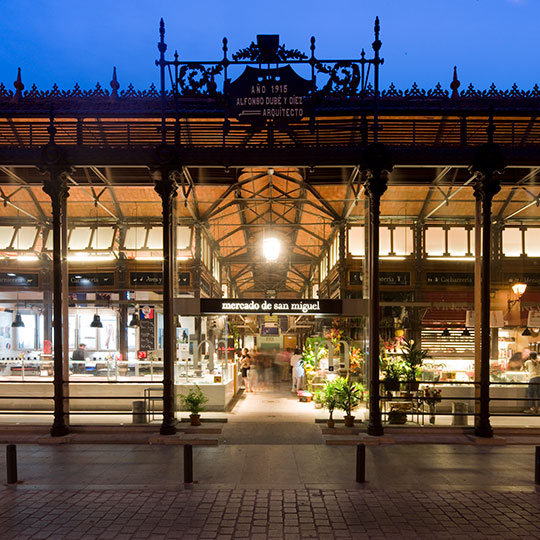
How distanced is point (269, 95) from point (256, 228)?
8.96 m

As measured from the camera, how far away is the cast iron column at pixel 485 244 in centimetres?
1150

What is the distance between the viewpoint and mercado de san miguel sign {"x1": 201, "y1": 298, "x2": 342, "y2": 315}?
12.6m

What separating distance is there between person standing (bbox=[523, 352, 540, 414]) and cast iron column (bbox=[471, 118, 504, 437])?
2.98 meters

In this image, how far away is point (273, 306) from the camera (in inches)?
497

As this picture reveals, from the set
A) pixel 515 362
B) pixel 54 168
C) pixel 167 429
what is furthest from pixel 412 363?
pixel 54 168

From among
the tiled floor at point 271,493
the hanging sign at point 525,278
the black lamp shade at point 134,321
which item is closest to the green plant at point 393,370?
the tiled floor at point 271,493

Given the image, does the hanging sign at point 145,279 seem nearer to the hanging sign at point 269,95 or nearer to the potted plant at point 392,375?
the hanging sign at point 269,95

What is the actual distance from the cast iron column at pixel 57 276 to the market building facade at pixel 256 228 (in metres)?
0.05

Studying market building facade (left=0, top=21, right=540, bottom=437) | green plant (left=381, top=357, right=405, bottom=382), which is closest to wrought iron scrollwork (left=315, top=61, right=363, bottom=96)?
market building facade (left=0, top=21, right=540, bottom=437)

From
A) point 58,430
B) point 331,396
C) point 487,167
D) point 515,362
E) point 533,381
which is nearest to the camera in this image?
point 58,430

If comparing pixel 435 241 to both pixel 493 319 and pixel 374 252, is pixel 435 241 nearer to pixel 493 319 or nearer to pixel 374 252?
pixel 493 319

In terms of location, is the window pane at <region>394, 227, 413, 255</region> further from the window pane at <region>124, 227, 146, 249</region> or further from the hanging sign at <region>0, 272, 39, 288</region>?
the hanging sign at <region>0, 272, 39, 288</region>

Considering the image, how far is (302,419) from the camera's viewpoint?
45.5 feet

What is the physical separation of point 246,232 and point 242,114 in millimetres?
9240
